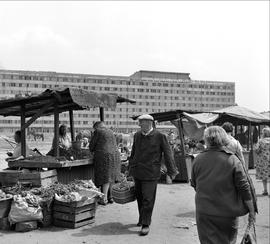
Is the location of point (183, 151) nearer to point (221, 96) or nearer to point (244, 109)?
point (244, 109)

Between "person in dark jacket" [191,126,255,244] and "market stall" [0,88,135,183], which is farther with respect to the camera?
"market stall" [0,88,135,183]

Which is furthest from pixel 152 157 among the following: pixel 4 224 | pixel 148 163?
pixel 4 224

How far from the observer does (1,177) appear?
25.8 ft

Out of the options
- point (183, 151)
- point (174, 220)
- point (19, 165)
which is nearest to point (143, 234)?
point (174, 220)

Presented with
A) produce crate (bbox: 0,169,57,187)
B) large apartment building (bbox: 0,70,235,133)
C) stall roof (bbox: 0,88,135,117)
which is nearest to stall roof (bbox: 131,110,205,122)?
stall roof (bbox: 0,88,135,117)

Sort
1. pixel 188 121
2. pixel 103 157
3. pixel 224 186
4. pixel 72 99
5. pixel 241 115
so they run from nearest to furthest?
1. pixel 224 186
2. pixel 72 99
3. pixel 103 157
4. pixel 188 121
5. pixel 241 115

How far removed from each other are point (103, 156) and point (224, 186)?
432 centimetres

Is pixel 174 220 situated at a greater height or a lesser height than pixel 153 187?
lesser

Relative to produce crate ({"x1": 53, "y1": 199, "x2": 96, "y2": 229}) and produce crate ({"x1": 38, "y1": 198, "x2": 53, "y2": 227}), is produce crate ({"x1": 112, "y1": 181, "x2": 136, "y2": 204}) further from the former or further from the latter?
produce crate ({"x1": 38, "y1": 198, "x2": 53, "y2": 227})

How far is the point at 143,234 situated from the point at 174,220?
1.39 m

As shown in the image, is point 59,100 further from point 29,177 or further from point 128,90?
point 128,90

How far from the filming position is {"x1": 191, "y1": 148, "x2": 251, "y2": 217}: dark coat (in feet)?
14.0

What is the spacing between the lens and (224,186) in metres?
4.30

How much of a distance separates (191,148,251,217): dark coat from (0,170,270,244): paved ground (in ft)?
6.75
